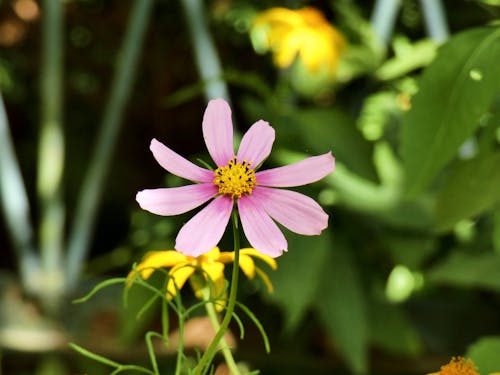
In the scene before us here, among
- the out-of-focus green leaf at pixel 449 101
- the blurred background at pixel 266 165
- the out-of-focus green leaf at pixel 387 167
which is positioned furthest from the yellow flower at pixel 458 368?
the out-of-focus green leaf at pixel 387 167

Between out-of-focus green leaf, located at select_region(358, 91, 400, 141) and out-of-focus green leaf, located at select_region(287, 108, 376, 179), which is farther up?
out-of-focus green leaf, located at select_region(358, 91, 400, 141)

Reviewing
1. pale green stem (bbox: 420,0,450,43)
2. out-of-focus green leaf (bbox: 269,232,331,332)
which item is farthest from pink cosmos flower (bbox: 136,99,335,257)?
pale green stem (bbox: 420,0,450,43)

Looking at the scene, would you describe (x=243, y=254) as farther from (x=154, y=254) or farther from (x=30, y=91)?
(x=30, y=91)

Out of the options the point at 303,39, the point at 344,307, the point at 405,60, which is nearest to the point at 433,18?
the point at 405,60

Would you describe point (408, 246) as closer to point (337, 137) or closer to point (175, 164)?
point (337, 137)

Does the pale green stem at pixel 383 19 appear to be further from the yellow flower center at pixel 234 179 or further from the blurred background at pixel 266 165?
the yellow flower center at pixel 234 179

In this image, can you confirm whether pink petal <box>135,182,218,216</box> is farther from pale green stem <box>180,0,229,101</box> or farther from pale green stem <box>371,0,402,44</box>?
pale green stem <box>371,0,402,44</box>

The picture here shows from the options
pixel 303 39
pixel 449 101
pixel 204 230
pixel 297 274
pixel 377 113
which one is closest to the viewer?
pixel 204 230
